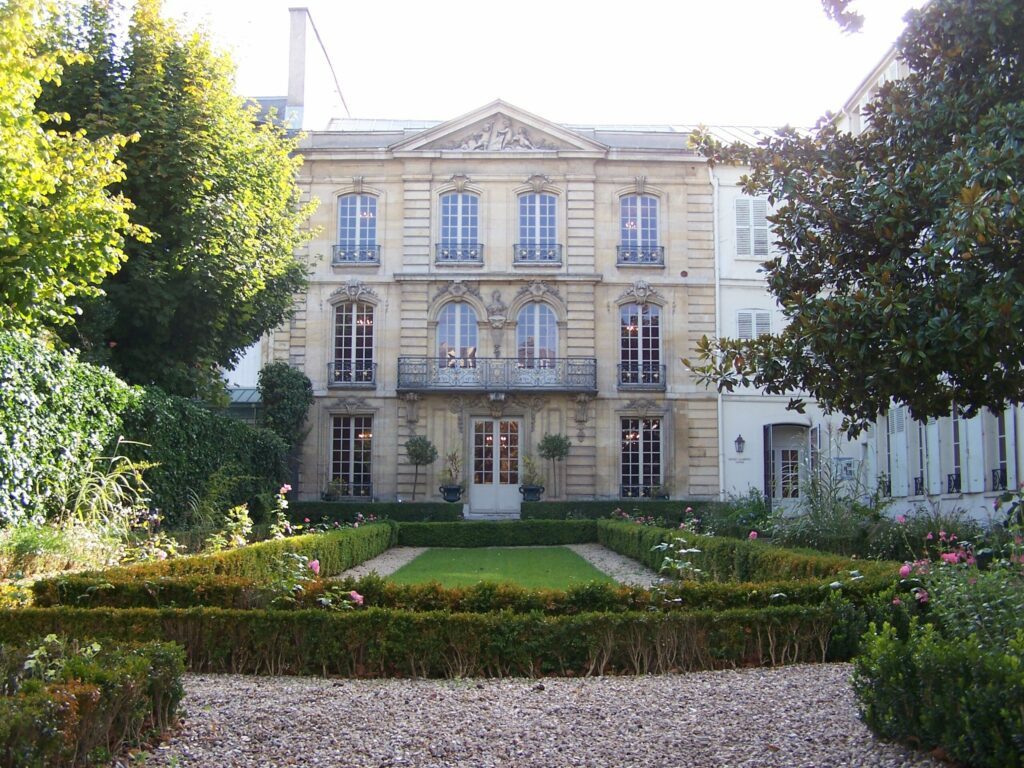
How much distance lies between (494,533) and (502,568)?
545cm

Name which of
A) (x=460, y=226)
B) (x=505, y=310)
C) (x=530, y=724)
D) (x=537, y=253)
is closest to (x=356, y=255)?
(x=460, y=226)

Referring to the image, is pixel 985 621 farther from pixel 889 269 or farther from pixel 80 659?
pixel 80 659

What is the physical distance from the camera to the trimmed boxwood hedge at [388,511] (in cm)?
2219

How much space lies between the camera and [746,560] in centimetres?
1064

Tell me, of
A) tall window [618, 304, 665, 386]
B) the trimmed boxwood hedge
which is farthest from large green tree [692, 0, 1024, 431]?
tall window [618, 304, 665, 386]

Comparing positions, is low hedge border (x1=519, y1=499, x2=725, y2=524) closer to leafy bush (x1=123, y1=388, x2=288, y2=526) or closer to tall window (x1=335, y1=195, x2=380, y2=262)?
leafy bush (x1=123, y1=388, x2=288, y2=526)

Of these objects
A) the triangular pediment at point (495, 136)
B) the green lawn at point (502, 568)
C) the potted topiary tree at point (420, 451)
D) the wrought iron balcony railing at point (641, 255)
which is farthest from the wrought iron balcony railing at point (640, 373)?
the green lawn at point (502, 568)

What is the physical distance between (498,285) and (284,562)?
16.9m

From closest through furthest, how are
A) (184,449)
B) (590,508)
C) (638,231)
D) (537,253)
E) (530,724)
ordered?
(530,724) < (184,449) < (590,508) < (537,253) < (638,231)

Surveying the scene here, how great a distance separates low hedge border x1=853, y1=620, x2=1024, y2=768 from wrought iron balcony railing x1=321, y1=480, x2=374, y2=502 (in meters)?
20.8

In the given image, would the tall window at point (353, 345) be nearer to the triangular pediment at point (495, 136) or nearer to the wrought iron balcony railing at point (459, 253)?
the wrought iron balcony railing at point (459, 253)

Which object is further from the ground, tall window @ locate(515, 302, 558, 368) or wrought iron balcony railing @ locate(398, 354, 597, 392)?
tall window @ locate(515, 302, 558, 368)

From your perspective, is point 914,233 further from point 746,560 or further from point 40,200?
point 40,200

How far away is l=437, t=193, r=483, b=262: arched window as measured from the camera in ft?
84.6
